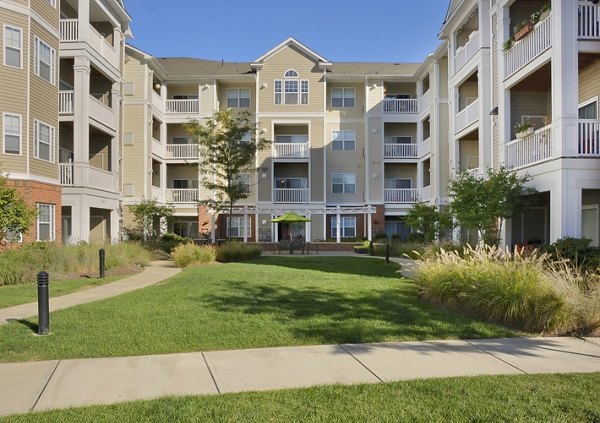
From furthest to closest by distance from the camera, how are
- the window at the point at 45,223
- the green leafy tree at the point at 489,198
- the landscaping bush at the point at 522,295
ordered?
1. the window at the point at 45,223
2. the green leafy tree at the point at 489,198
3. the landscaping bush at the point at 522,295

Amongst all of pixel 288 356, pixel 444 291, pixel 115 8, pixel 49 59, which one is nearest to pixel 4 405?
pixel 288 356

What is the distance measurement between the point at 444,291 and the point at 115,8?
2348cm

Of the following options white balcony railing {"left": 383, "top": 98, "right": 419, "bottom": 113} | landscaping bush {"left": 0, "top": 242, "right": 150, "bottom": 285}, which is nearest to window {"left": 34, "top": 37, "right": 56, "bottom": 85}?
landscaping bush {"left": 0, "top": 242, "right": 150, "bottom": 285}

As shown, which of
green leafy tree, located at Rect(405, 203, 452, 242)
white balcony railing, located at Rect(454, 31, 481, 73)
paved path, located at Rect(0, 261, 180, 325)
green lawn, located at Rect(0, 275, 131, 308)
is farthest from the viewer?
white balcony railing, located at Rect(454, 31, 481, 73)

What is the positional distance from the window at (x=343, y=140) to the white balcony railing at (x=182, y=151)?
34.0 ft

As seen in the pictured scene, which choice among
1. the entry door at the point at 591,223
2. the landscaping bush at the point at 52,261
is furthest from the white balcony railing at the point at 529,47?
the landscaping bush at the point at 52,261

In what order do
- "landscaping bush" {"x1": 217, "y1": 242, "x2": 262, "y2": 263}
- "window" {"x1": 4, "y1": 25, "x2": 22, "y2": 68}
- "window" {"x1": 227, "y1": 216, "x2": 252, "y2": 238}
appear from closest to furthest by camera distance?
1. "window" {"x1": 4, "y1": 25, "x2": 22, "y2": 68}
2. "landscaping bush" {"x1": 217, "y1": 242, "x2": 262, "y2": 263}
3. "window" {"x1": 227, "y1": 216, "x2": 252, "y2": 238}

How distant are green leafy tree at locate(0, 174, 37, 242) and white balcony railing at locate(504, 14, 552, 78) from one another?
16894 mm

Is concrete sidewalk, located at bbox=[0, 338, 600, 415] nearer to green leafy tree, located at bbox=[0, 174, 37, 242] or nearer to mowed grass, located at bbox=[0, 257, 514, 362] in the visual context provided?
mowed grass, located at bbox=[0, 257, 514, 362]

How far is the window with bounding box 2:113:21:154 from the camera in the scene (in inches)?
719

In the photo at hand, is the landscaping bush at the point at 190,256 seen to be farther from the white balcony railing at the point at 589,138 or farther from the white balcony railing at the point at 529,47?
the white balcony railing at the point at 589,138

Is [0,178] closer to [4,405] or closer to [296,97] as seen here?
[4,405]

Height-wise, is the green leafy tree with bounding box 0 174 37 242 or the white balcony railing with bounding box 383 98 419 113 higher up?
the white balcony railing with bounding box 383 98 419 113

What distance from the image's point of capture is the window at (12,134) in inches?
719
